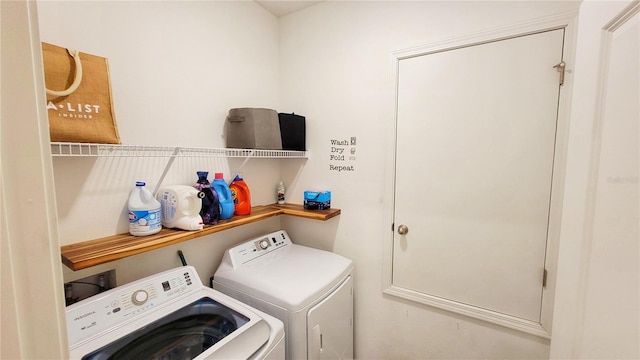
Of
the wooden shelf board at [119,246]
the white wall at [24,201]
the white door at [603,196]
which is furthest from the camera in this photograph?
the wooden shelf board at [119,246]

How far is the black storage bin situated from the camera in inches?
75.5

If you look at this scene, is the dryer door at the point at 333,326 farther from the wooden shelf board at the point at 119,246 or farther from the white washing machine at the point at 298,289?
the wooden shelf board at the point at 119,246

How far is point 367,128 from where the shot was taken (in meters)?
1.80

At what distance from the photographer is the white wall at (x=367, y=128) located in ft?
5.02

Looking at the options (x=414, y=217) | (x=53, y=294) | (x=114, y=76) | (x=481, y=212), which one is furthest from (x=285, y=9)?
(x=53, y=294)

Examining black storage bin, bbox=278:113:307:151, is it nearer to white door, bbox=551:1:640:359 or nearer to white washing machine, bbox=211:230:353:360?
white washing machine, bbox=211:230:353:360

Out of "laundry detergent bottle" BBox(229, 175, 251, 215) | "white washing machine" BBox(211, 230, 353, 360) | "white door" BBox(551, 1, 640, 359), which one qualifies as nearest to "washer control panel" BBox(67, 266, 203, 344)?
"white washing machine" BBox(211, 230, 353, 360)

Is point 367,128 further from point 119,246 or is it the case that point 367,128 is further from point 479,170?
point 119,246

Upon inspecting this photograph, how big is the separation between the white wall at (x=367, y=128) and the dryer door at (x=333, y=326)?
19cm

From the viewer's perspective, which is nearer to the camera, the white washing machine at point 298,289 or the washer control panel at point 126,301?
the washer control panel at point 126,301

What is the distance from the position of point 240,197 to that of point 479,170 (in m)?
1.44

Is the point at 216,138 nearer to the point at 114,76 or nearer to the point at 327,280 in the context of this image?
the point at 114,76

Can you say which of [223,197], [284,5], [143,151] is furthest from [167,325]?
[284,5]

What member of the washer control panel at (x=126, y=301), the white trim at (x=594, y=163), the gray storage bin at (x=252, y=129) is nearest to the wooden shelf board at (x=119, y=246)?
the washer control panel at (x=126, y=301)
